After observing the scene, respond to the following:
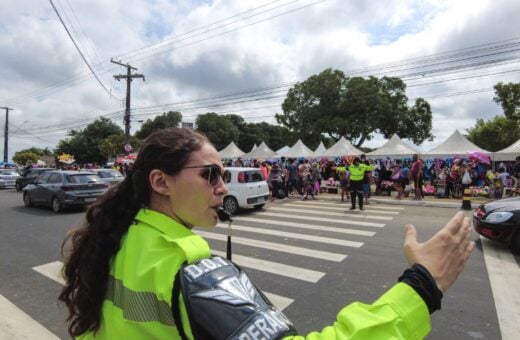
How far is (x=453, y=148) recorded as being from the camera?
2105 centimetres

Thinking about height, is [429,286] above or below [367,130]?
below

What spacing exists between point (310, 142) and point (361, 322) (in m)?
44.3

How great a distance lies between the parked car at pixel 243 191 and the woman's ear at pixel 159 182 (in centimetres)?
1027

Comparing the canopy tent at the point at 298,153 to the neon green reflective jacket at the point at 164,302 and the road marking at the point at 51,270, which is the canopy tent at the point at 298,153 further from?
the neon green reflective jacket at the point at 164,302

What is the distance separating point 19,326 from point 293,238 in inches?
212

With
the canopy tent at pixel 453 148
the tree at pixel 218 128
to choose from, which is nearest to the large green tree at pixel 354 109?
the canopy tent at pixel 453 148

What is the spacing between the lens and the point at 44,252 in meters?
7.07

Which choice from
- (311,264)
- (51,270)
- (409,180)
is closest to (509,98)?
(409,180)

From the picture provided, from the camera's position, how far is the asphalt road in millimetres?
4070

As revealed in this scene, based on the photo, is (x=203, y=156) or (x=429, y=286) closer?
(x=429, y=286)

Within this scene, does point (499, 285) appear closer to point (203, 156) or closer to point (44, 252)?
point (203, 156)

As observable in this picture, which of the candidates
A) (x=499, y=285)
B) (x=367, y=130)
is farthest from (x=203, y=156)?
(x=367, y=130)

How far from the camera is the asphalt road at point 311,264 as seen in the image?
4.07 meters

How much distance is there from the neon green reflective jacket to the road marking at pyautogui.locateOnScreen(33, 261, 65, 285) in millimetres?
5150
